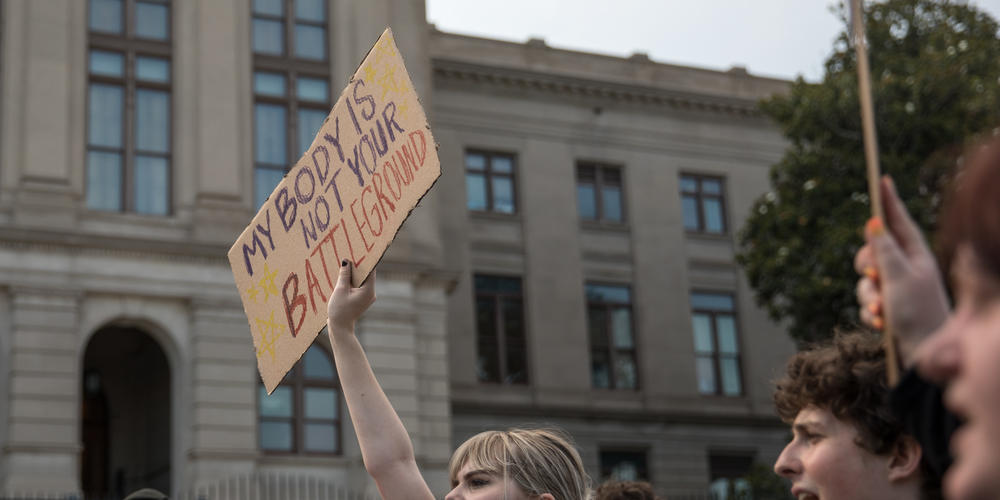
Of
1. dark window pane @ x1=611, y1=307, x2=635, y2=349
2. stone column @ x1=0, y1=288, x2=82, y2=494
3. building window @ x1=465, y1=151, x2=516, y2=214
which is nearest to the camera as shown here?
stone column @ x1=0, y1=288, x2=82, y2=494

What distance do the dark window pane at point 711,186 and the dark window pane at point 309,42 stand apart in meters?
11.6

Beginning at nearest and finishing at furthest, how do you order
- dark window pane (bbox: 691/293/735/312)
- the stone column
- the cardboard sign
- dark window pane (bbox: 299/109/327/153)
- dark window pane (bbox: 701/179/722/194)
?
1. the cardboard sign
2. the stone column
3. dark window pane (bbox: 299/109/327/153)
4. dark window pane (bbox: 691/293/735/312)
5. dark window pane (bbox: 701/179/722/194)

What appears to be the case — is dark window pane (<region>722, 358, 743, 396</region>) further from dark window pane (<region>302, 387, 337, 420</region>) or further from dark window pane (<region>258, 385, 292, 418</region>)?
dark window pane (<region>258, 385, 292, 418</region>)

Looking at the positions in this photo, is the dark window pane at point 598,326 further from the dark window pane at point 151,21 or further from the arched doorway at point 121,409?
the dark window pane at point 151,21

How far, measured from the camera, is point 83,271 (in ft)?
74.6

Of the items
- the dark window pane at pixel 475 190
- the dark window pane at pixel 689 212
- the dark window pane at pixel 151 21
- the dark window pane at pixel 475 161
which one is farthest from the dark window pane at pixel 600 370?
the dark window pane at pixel 151 21

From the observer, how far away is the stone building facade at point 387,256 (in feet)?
74.6

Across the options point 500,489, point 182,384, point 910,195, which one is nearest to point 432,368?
point 182,384

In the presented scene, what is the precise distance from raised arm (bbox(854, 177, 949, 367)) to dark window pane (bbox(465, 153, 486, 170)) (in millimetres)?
29110

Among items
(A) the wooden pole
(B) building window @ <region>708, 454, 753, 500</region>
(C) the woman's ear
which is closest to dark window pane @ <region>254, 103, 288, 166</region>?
(B) building window @ <region>708, 454, 753, 500</region>

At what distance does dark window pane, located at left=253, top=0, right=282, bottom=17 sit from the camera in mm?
25734

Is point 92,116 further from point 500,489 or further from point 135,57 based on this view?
point 500,489

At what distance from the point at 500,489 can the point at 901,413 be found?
203cm

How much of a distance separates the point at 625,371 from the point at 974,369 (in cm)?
3047
